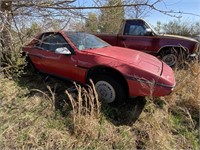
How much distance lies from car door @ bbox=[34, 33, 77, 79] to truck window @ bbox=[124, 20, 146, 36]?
3251mm

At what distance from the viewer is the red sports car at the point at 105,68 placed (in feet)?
11.6

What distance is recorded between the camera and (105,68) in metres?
3.89

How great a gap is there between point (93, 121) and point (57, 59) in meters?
1.83

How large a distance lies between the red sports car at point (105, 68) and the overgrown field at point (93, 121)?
0.35m

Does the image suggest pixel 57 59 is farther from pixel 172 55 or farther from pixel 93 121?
pixel 172 55

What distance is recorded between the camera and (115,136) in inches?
127

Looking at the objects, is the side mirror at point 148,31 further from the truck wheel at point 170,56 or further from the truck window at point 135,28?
the truck wheel at point 170,56

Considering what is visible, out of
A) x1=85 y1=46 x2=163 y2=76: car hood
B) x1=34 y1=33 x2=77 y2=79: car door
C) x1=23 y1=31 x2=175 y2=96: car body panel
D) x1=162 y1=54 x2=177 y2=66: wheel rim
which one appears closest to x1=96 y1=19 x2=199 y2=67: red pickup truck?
x1=162 y1=54 x2=177 y2=66: wheel rim

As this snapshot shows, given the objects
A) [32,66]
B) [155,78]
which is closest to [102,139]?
[155,78]

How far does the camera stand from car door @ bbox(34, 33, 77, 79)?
4.30m

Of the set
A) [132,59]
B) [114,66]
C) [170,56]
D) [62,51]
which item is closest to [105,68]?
[114,66]

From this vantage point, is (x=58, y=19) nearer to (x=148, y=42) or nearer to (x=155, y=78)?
(x=155, y=78)

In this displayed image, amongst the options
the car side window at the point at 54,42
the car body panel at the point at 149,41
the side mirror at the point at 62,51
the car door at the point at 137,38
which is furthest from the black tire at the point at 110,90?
the car door at the point at 137,38

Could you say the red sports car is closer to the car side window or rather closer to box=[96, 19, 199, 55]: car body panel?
the car side window
